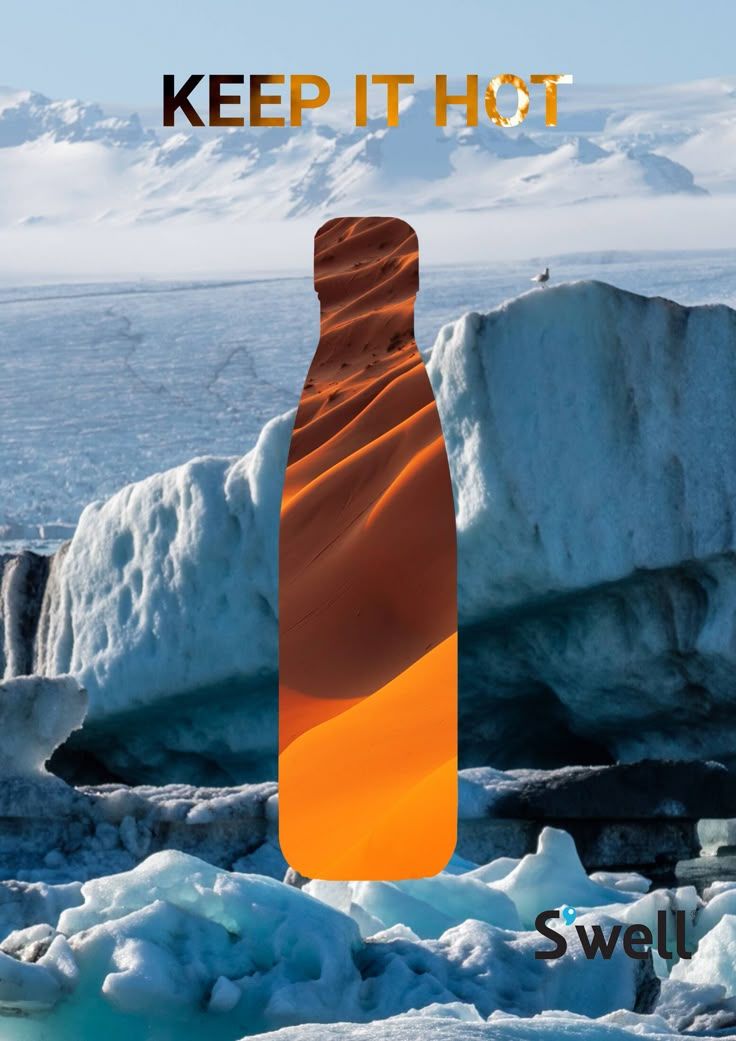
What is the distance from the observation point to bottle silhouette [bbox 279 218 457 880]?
2.12 meters

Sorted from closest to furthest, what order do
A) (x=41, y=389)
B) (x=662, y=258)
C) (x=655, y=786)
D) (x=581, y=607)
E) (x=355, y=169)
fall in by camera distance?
1. (x=655, y=786)
2. (x=581, y=607)
3. (x=41, y=389)
4. (x=662, y=258)
5. (x=355, y=169)

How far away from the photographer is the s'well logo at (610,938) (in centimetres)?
277

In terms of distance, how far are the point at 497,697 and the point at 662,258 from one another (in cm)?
2074

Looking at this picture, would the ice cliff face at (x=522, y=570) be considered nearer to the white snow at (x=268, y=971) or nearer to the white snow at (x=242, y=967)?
the white snow at (x=268, y=971)

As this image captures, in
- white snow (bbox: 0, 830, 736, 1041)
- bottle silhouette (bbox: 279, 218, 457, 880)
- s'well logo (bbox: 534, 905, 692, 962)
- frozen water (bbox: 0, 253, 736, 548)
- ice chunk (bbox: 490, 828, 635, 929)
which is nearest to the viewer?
bottle silhouette (bbox: 279, 218, 457, 880)

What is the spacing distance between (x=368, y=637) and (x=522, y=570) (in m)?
4.40

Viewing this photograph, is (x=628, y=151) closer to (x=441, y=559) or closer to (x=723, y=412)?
(x=723, y=412)

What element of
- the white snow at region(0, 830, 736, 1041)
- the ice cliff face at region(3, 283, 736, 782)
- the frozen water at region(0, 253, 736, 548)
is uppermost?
the frozen water at region(0, 253, 736, 548)

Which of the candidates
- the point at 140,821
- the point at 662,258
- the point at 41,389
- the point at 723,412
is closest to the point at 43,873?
the point at 140,821

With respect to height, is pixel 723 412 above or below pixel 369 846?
above

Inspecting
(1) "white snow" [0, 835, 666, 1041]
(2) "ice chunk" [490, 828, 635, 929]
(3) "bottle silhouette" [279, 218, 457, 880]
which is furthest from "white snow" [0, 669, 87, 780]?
(3) "bottle silhouette" [279, 218, 457, 880]

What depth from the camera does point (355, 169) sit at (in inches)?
1316

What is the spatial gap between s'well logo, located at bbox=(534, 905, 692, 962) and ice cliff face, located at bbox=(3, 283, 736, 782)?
1.99 meters

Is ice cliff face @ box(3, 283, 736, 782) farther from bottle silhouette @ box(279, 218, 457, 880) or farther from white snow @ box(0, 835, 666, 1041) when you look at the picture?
bottle silhouette @ box(279, 218, 457, 880)
